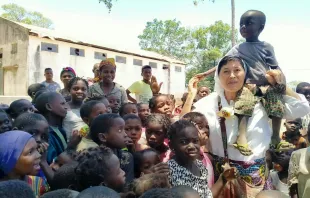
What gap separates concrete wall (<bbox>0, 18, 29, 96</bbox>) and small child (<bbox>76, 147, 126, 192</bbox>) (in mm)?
14994

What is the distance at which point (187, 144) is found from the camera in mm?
2266

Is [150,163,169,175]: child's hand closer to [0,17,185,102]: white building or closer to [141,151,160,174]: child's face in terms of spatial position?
[141,151,160,174]: child's face

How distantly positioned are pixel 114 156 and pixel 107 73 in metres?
2.36

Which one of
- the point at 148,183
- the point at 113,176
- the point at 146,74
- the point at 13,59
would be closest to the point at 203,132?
the point at 148,183

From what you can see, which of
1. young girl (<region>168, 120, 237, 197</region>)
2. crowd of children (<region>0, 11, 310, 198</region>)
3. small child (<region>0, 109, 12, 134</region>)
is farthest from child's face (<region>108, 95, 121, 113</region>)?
young girl (<region>168, 120, 237, 197</region>)

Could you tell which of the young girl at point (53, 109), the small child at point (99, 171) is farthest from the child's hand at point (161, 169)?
the young girl at point (53, 109)

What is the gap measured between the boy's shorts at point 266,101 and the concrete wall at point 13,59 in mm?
14925

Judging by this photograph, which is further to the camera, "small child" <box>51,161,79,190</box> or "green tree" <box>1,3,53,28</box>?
"green tree" <box>1,3,53,28</box>

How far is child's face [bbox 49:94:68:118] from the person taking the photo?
3141mm

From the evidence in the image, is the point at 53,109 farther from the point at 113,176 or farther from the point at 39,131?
the point at 113,176

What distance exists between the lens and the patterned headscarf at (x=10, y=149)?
1.88 metres

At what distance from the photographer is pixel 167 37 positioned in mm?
37969

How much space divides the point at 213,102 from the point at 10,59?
16.4 meters

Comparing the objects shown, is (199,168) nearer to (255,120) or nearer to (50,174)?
(255,120)
